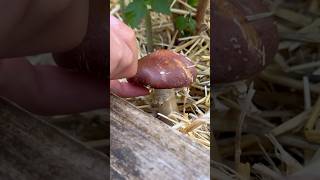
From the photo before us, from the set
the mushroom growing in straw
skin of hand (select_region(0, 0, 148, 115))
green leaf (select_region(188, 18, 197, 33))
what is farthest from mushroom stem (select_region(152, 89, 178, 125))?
skin of hand (select_region(0, 0, 148, 115))

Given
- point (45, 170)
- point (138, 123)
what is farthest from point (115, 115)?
point (45, 170)

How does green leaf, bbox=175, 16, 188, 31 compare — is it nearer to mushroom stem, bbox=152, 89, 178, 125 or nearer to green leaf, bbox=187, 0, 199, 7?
green leaf, bbox=187, 0, 199, 7

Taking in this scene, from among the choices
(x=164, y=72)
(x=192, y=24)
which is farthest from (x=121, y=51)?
(x=192, y=24)

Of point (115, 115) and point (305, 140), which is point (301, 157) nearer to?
point (305, 140)

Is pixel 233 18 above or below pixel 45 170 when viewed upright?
above

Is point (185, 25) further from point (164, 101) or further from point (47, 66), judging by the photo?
point (47, 66)

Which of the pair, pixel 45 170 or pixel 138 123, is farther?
pixel 138 123
